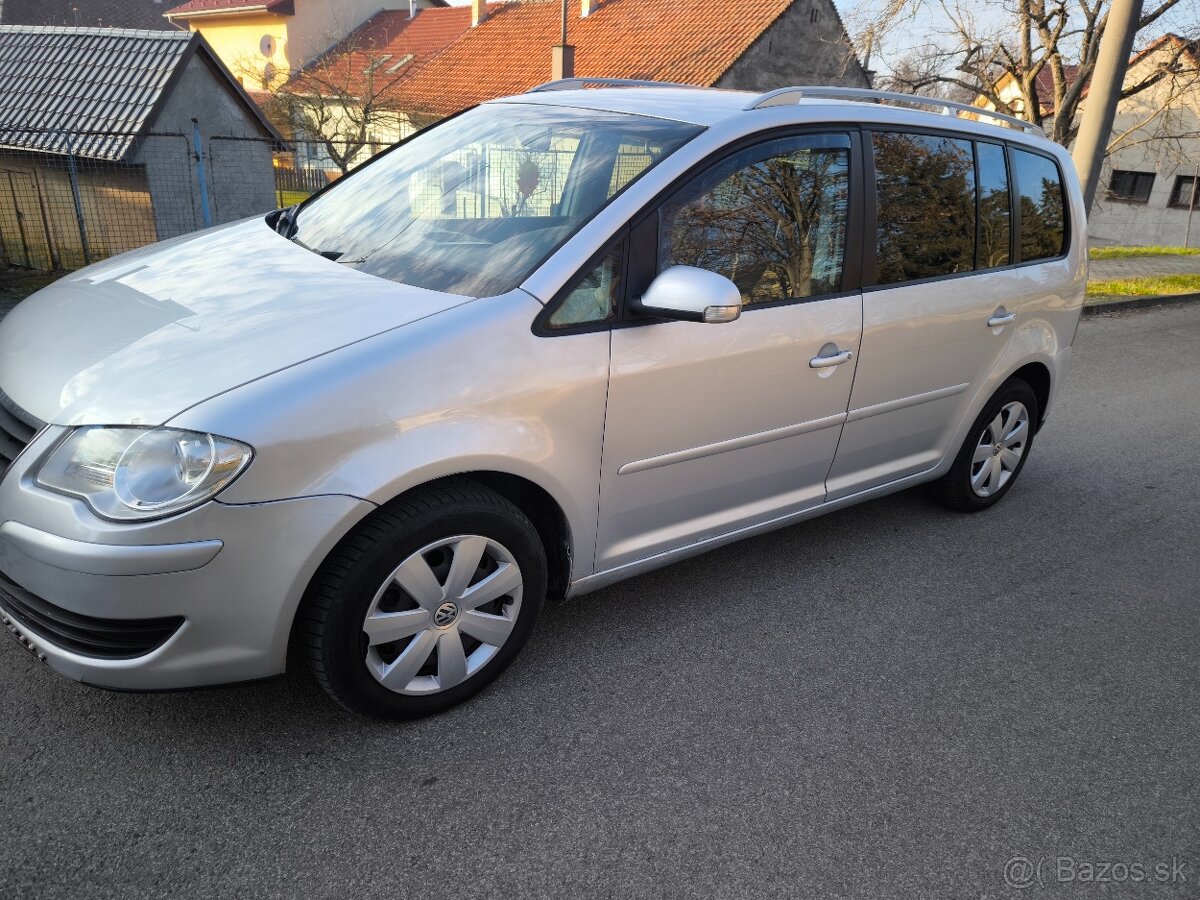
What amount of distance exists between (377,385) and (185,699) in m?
1.17

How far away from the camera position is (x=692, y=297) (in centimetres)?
264

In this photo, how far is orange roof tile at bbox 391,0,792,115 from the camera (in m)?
25.4

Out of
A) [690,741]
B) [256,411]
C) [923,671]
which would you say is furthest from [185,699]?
[923,671]

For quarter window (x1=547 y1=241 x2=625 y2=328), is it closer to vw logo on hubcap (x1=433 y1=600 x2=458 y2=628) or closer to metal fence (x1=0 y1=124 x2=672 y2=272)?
vw logo on hubcap (x1=433 y1=600 x2=458 y2=628)

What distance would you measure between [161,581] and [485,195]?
171 centimetres

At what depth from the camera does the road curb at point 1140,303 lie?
10937 mm

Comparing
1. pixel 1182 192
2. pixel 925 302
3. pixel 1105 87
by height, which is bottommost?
pixel 1182 192

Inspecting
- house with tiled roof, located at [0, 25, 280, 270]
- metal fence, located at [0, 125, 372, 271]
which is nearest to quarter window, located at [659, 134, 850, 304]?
metal fence, located at [0, 125, 372, 271]

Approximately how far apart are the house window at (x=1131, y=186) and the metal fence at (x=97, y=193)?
110 ft

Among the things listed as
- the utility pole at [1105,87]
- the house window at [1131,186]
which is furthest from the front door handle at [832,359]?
the house window at [1131,186]

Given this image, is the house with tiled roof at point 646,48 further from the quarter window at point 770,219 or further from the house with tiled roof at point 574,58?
the quarter window at point 770,219

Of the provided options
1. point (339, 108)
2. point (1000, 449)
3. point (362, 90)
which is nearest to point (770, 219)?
point (1000, 449)

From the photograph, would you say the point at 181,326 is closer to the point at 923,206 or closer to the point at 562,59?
the point at 923,206

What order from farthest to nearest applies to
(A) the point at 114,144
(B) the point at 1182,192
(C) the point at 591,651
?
(B) the point at 1182,192
(A) the point at 114,144
(C) the point at 591,651
